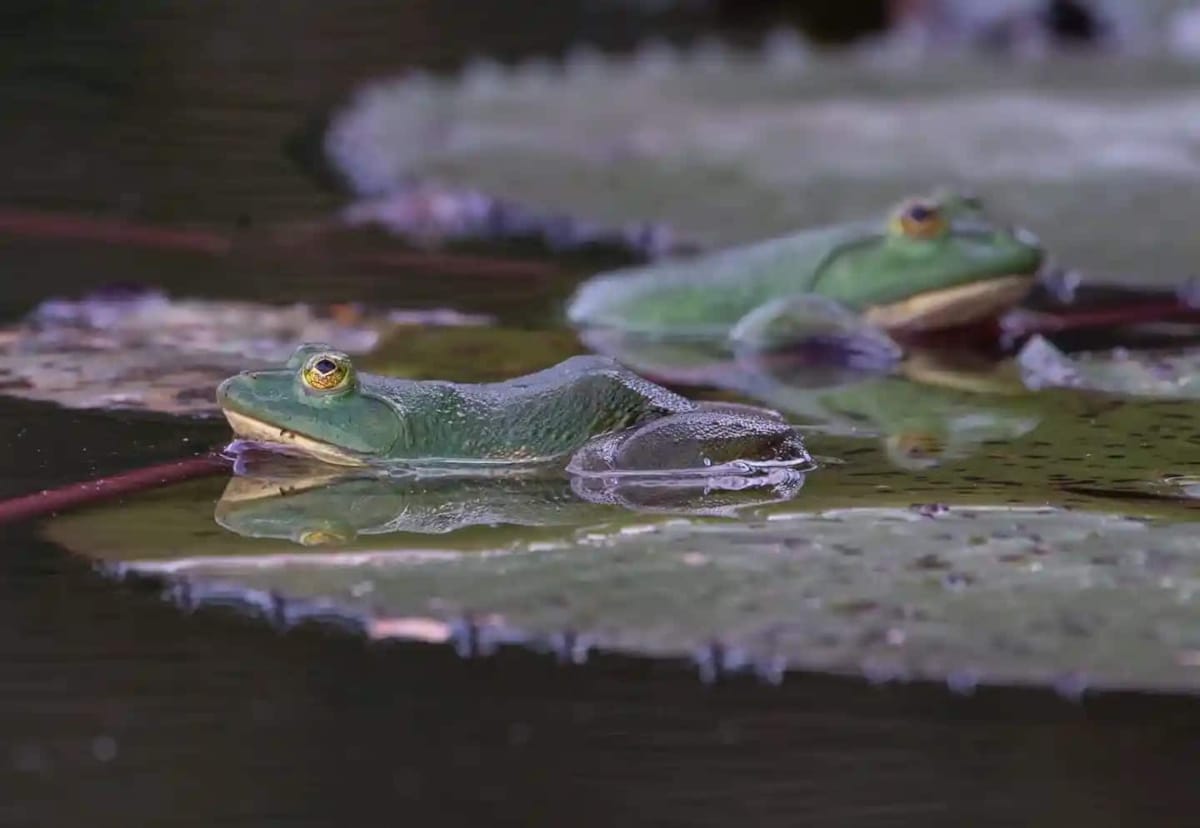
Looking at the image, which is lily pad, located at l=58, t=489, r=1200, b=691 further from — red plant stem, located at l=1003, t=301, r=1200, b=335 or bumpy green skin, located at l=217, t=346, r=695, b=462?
red plant stem, located at l=1003, t=301, r=1200, b=335

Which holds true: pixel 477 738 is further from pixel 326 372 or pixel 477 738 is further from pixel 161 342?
pixel 161 342

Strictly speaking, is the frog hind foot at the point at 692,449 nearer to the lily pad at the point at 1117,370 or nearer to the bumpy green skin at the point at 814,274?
the lily pad at the point at 1117,370

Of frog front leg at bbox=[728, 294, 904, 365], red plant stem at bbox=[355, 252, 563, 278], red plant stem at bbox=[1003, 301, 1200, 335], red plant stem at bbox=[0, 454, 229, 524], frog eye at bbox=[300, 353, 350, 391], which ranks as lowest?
red plant stem at bbox=[355, 252, 563, 278]

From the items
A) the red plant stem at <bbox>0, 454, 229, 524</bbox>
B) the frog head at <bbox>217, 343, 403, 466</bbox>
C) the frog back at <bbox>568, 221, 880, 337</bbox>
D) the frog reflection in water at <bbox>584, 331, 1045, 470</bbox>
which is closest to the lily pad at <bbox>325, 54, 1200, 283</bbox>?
the frog back at <bbox>568, 221, 880, 337</bbox>

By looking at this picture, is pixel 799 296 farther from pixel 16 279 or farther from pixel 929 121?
pixel 929 121

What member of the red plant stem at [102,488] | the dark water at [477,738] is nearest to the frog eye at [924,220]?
the red plant stem at [102,488]

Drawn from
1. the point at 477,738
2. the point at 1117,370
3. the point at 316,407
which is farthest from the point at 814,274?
the point at 477,738

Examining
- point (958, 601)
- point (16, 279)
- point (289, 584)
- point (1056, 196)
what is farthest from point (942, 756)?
point (1056, 196)
